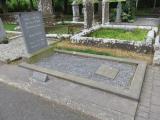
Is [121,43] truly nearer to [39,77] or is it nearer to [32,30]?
[32,30]

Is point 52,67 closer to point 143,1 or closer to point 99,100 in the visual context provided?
point 99,100

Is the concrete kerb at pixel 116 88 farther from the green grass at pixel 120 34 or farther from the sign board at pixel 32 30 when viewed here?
the green grass at pixel 120 34

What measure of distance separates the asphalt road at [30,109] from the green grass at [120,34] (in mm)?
4843

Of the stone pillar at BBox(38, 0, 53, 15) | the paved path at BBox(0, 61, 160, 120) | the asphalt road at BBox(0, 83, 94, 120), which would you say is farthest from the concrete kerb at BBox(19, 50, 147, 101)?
the stone pillar at BBox(38, 0, 53, 15)

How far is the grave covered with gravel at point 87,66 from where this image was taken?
14.4ft

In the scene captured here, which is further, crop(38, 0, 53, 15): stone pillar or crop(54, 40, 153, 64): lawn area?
crop(38, 0, 53, 15): stone pillar

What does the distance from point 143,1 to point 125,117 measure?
2003cm

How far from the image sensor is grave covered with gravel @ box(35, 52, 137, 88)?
4398 millimetres

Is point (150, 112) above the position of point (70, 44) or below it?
below

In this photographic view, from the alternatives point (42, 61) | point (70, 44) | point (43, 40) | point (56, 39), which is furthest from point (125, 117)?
point (56, 39)

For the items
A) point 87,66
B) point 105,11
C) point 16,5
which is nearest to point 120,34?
point 105,11

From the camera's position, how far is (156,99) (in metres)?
3.66

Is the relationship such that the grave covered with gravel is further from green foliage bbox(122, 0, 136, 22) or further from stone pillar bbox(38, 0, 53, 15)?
green foliage bbox(122, 0, 136, 22)

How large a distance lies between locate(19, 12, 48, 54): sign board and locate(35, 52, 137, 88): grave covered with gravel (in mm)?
527
